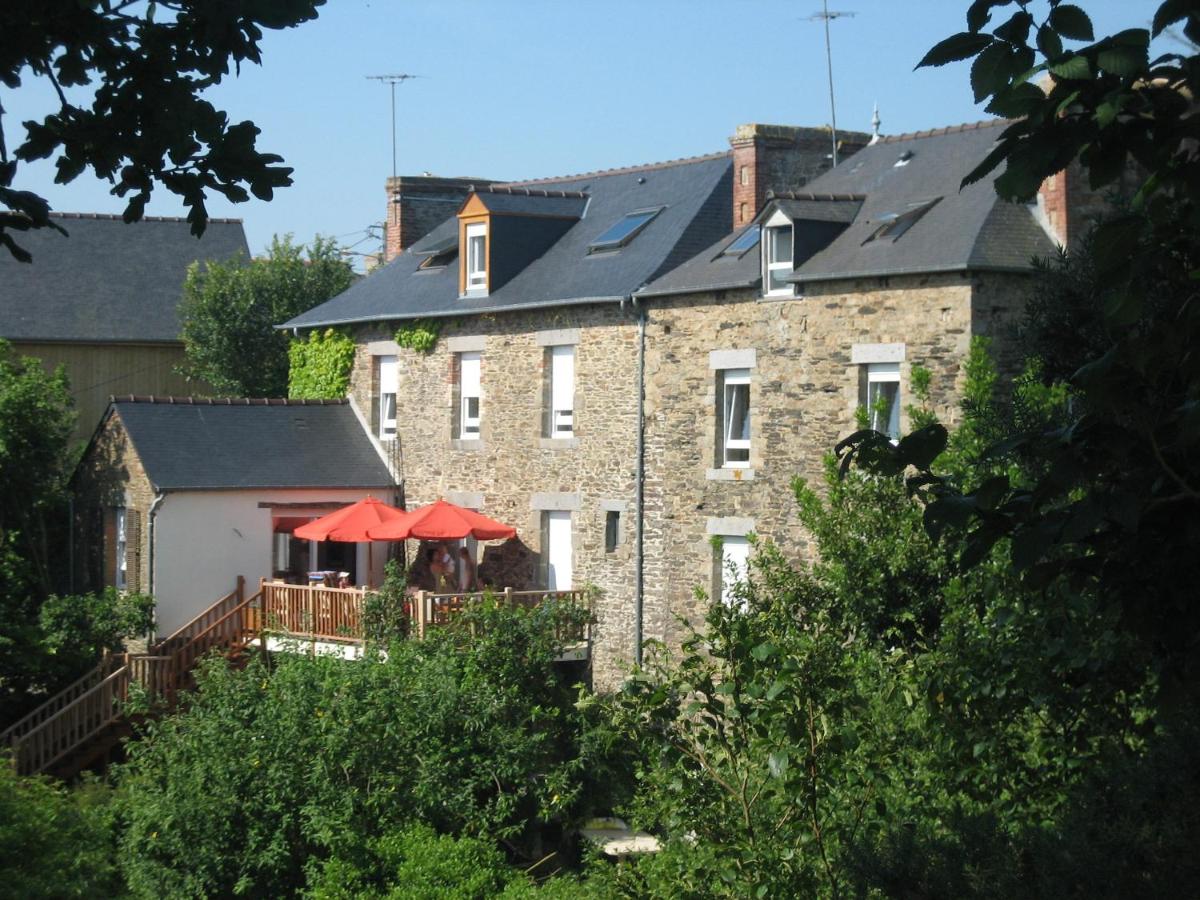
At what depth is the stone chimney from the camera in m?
31.0

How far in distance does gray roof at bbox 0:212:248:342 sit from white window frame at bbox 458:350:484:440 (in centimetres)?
1187

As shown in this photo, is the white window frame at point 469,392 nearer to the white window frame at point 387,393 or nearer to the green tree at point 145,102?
the white window frame at point 387,393

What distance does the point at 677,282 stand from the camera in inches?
861

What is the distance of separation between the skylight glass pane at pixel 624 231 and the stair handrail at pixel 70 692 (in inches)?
389

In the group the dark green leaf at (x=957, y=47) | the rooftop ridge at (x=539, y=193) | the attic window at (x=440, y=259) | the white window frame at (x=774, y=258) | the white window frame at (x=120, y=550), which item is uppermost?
the rooftop ridge at (x=539, y=193)

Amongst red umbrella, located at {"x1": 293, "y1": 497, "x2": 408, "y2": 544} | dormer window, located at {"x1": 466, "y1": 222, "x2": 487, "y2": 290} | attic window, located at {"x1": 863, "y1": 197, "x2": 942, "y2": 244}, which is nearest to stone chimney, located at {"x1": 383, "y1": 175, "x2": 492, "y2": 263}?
dormer window, located at {"x1": 466, "y1": 222, "x2": 487, "y2": 290}

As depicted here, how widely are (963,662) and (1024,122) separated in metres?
7.60

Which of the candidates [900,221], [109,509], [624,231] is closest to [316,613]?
[109,509]

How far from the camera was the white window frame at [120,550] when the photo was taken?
26297mm

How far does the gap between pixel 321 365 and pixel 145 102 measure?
76.3 ft

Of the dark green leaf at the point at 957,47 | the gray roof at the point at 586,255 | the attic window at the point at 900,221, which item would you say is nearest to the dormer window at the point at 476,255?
the gray roof at the point at 586,255

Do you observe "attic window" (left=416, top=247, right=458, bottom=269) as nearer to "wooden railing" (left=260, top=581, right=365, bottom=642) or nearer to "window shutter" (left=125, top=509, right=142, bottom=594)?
"window shutter" (left=125, top=509, right=142, bottom=594)

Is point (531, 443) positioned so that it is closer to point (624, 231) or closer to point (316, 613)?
point (624, 231)

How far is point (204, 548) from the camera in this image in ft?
81.9
